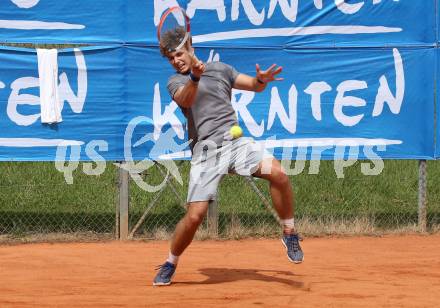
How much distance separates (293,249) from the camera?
6.70 meters

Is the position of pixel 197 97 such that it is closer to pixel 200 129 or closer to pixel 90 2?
pixel 200 129

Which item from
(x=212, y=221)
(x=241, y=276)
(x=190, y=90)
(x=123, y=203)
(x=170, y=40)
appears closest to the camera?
(x=190, y=90)

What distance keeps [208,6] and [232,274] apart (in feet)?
10.8

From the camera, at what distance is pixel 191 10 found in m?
9.35

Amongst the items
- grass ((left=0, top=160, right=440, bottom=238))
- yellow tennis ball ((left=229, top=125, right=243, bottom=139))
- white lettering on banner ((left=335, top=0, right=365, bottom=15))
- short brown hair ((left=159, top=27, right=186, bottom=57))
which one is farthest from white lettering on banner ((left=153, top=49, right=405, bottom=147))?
short brown hair ((left=159, top=27, right=186, bottom=57))

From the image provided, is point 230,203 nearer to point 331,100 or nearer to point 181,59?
point 331,100

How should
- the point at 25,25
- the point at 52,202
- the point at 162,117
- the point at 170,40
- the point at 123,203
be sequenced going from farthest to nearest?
the point at 52,202 < the point at 123,203 < the point at 162,117 < the point at 25,25 < the point at 170,40

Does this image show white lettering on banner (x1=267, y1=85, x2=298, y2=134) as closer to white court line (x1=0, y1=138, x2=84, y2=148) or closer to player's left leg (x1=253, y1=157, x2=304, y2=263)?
white court line (x1=0, y1=138, x2=84, y2=148)

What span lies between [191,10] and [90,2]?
1116 millimetres

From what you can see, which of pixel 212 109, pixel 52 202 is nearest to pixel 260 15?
pixel 212 109

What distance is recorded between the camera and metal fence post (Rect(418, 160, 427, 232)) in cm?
993

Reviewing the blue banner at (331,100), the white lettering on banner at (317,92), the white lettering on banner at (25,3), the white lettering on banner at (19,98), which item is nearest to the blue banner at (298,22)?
the blue banner at (331,100)

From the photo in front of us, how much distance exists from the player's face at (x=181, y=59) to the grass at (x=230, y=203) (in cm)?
362

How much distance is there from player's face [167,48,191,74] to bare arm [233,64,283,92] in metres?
0.53
